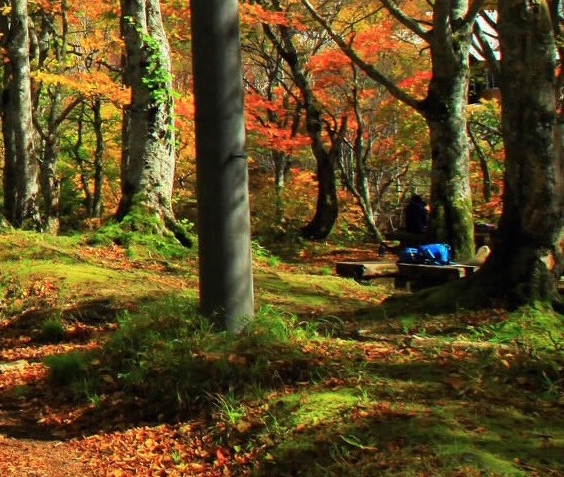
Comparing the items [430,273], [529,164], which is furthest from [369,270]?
[529,164]

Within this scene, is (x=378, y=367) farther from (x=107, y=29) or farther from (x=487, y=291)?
(x=107, y=29)

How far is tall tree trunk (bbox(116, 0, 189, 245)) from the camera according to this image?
1153 centimetres

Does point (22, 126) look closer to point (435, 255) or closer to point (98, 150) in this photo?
point (435, 255)

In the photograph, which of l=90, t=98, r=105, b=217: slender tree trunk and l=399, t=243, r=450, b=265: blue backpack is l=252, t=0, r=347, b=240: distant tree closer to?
l=90, t=98, r=105, b=217: slender tree trunk

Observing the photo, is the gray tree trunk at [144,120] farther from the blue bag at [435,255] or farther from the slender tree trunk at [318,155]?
the slender tree trunk at [318,155]

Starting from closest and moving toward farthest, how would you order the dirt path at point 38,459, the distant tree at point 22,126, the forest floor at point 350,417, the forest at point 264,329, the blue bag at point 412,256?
the forest floor at point 350,417, the forest at point 264,329, the dirt path at point 38,459, the blue bag at point 412,256, the distant tree at point 22,126

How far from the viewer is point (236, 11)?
5.27 m

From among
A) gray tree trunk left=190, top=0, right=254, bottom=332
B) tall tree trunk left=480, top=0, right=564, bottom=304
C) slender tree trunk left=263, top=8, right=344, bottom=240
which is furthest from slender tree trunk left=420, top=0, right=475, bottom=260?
slender tree trunk left=263, top=8, right=344, bottom=240

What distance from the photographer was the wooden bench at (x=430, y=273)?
9.20 meters

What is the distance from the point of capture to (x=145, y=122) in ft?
37.9

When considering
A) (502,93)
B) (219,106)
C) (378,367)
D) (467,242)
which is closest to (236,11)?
(219,106)

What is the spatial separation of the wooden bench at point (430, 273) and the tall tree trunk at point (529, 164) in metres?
3.34

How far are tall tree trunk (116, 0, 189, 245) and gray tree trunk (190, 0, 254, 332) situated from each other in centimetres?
652

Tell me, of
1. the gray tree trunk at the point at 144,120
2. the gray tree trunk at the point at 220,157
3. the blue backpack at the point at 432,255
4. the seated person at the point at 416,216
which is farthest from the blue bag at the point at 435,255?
the seated person at the point at 416,216
